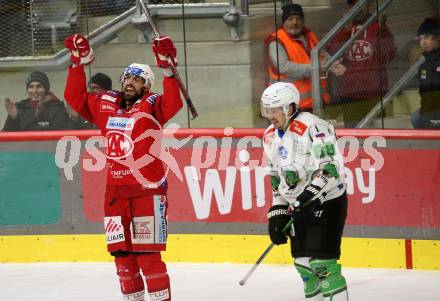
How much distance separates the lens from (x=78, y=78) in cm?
665

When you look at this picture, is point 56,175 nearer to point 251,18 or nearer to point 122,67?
point 122,67

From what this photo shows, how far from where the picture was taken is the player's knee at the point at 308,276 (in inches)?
243

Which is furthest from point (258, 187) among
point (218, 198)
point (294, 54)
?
point (294, 54)

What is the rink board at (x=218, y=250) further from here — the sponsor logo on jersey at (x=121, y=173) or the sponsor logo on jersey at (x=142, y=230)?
the sponsor logo on jersey at (x=121, y=173)

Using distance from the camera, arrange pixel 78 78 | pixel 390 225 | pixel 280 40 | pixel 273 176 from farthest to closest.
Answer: pixel 280 40 < pixel 390 225 < pixel 78 78 < pixel 273 176

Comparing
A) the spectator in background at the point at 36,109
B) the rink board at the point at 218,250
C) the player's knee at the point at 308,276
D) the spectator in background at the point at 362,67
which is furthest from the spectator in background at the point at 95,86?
the player's knee at the point at 308,276

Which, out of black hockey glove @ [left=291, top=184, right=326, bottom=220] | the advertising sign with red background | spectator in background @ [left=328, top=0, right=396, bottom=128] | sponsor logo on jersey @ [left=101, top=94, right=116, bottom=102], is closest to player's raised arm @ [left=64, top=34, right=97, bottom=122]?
sponsor logo on jersey @ [left=101, top=94, right=116, bottom=102]

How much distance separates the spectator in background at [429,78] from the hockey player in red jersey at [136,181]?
7.03 feet

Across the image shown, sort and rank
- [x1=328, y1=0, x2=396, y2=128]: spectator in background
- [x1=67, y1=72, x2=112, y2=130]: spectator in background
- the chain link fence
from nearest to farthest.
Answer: [x1=328, y1=0, x2=396, y2=128]: spectator in background < [x1=67, y1=72, x2=112, y2=130]: spectator in background < the chain link fence

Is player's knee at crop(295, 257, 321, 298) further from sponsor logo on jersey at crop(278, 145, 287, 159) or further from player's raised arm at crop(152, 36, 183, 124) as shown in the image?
player's raised arm at crop(152, 36, 183, 124)

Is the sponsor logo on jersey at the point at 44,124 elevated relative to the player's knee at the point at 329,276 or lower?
elevated

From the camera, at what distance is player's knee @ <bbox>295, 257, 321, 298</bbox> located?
243 inches

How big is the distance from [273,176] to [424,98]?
209cm

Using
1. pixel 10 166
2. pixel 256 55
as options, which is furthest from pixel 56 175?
pixel 256 55
